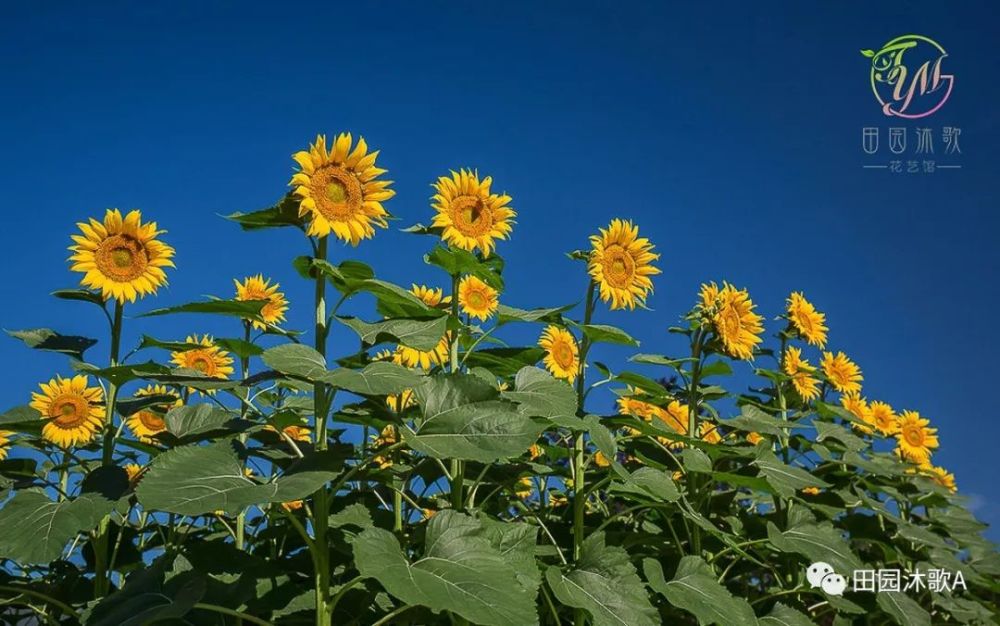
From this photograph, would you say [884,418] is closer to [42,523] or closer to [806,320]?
[806,320]

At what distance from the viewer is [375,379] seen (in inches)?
82.3

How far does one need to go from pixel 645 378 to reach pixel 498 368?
533mm

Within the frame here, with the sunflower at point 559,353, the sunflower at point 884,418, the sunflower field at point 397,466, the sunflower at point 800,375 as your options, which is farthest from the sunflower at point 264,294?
the sunflower at point 884,418

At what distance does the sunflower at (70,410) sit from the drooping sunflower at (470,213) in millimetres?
1673

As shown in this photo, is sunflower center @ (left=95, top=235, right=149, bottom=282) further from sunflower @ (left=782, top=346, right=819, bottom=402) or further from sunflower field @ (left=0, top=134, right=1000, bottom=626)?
sunflower @ (left=782, top=346, right=819, bottom=402)

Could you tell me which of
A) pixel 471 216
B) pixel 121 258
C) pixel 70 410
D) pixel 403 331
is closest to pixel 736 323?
pixel 471 216

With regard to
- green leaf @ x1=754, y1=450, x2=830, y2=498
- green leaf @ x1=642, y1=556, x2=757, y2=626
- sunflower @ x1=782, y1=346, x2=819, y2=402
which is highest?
sunflower @ x1=782, y1=346, x2=819, y2=402

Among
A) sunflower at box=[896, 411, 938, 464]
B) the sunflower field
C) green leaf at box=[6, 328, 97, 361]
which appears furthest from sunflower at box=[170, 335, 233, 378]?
sunflower at box=[896, 411, 938, 464]

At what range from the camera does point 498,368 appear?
311 cm

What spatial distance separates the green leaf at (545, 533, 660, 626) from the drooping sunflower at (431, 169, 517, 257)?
1.06 metres

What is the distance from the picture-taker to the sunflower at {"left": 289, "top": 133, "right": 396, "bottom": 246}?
242cm

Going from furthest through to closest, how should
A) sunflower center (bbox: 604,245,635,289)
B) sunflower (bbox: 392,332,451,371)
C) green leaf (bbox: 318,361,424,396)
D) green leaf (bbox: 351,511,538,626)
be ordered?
sunflower (bbox: 392,332,451,371)
sunflower center (bbox: 604,245,635,289)
green leaf (bbox: 318,361,424,396)
green leaf (bbox: 351,511,538,626)

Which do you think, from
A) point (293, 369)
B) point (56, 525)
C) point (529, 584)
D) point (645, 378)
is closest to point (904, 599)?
point (645, 378)

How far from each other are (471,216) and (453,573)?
150 centimetres
